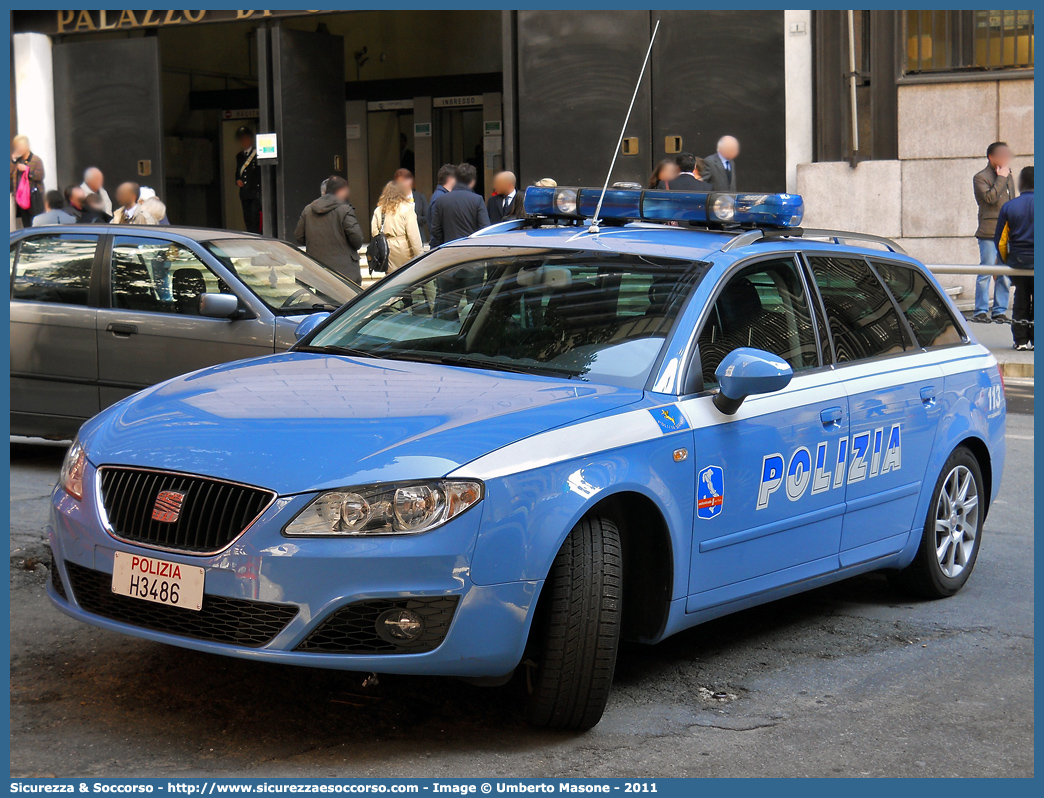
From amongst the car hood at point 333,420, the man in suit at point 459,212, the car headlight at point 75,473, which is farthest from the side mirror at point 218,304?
the man in suit at point 459,212

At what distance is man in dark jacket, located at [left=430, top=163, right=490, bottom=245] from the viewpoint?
1413 centimetres

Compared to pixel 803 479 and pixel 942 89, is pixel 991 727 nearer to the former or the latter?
pixel 803 479

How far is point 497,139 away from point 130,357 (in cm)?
1739

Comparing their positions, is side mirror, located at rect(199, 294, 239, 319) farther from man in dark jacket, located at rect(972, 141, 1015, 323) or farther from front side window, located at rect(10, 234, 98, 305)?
man in dark jacket, located at rect(972, 141, 1015, 323)

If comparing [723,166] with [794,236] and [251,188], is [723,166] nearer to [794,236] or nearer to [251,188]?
[251,188]

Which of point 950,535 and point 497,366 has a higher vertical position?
point 497,366

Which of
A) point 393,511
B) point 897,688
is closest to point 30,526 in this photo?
point 393,511

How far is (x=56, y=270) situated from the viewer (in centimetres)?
860

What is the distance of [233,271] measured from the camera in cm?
837

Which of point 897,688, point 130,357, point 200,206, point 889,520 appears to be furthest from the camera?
point 200,206

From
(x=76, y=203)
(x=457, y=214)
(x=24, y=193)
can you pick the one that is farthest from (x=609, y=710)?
(x=24, y=193)

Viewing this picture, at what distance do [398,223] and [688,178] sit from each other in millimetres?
3177

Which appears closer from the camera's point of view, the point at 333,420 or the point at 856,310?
the point at 333,420

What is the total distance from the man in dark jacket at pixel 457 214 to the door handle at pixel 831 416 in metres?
9.41
